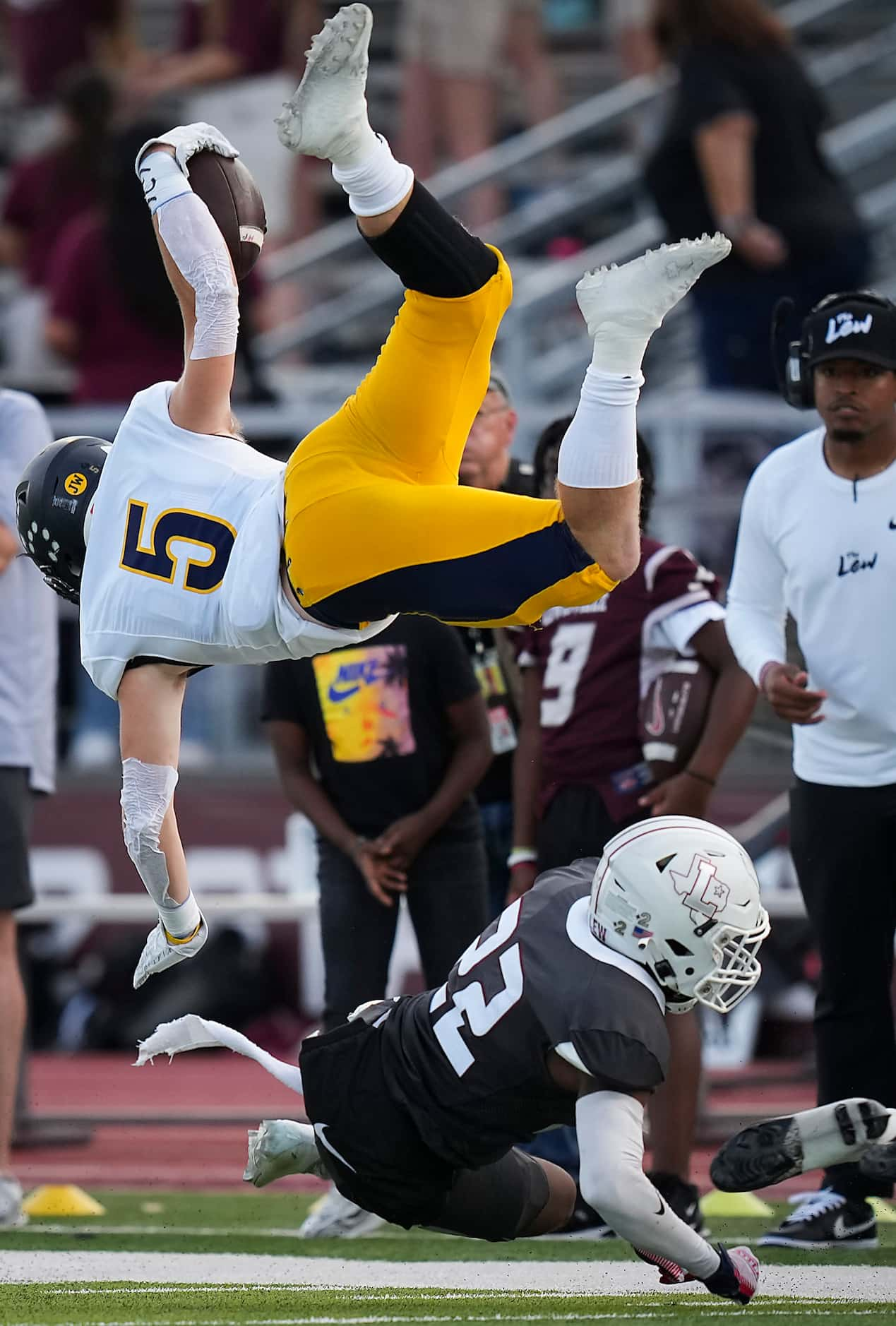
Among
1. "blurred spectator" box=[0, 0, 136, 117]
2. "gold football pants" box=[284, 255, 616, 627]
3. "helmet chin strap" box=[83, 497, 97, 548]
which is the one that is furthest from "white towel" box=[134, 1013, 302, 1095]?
"blurred spectator" box=[0, 0, 136, 117]

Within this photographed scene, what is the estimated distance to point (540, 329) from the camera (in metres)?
9.95

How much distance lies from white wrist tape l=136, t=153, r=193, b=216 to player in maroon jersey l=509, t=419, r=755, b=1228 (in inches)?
56.4

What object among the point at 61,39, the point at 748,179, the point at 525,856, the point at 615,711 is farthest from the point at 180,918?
Answer: the point at 61,39

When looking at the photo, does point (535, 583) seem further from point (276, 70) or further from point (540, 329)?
point (276, 70)

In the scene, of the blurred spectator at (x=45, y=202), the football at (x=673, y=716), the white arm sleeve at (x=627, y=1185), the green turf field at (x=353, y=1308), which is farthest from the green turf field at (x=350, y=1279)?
the blurred spectator at (x=45, y=202)

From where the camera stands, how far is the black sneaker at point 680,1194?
16.8 ft

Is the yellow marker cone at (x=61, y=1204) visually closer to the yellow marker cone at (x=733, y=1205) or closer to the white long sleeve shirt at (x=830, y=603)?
the yellow marker cone at (x=733, y=1205)

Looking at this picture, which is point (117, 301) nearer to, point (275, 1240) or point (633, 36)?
point (633, 36)

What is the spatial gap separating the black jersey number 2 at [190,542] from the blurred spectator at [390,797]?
4.61ft

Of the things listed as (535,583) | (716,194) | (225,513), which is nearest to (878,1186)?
(535,583)

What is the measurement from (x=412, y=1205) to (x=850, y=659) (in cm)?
177

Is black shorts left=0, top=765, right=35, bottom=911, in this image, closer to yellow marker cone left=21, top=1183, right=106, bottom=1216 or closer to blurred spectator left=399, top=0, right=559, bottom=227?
yellow marker cone left=21, top=1183, right=106, bottom=1216

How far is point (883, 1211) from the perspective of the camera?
5.88 m

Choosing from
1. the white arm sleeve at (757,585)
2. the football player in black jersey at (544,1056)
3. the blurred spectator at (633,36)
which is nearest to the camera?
the football player in black jersey at (544,1056)
